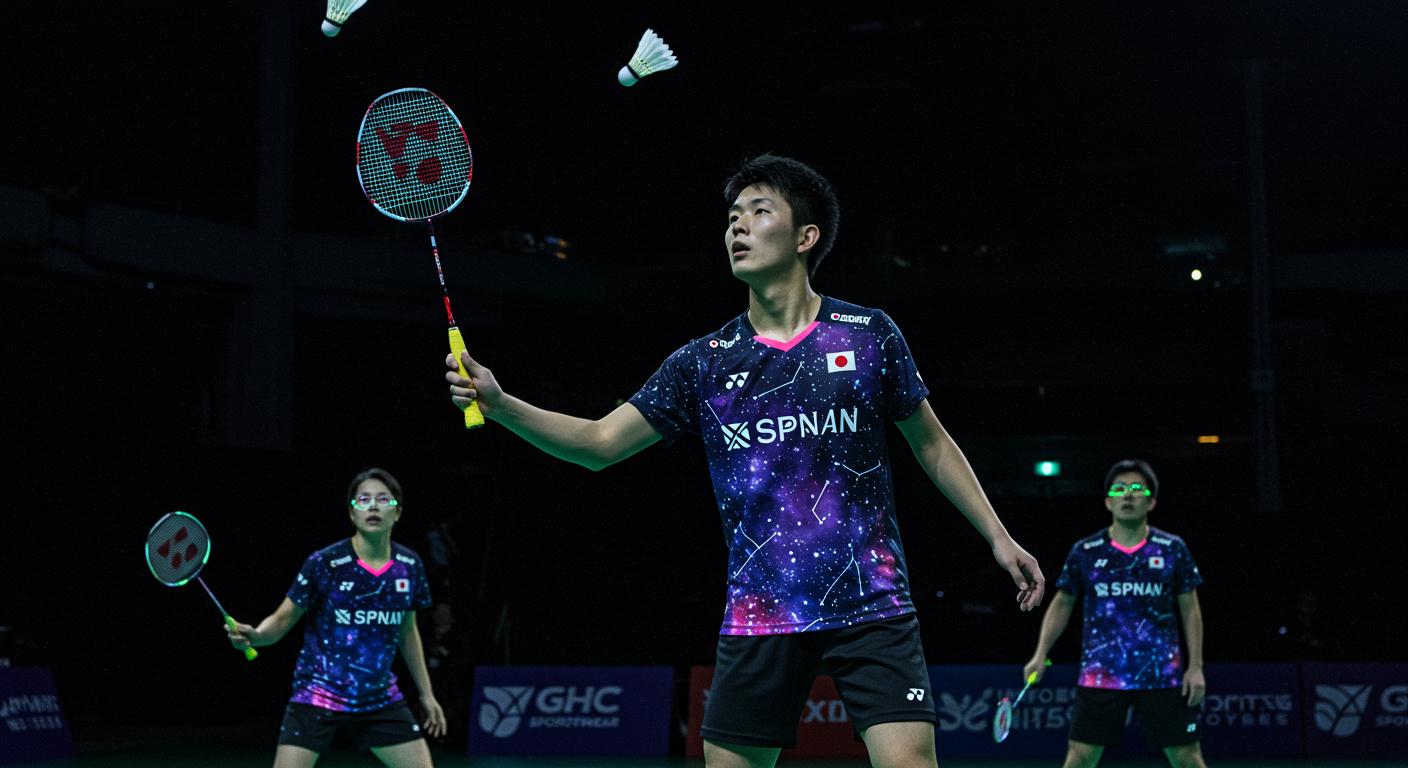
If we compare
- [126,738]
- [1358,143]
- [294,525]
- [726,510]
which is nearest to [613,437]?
[726,510]

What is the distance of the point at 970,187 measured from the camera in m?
15.1

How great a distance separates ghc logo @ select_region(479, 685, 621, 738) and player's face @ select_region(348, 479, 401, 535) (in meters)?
4.92

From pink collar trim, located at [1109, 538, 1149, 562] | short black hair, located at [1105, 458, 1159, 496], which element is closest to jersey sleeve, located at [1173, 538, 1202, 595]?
pink collar trim, located at [1109, 538, 1149, 562]

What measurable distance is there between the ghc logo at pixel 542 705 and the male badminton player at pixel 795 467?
781 centimetres

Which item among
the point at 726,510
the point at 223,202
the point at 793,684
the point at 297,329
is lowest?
the point at 793,684

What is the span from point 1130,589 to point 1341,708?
15.8 ft

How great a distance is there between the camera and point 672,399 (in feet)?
10.9

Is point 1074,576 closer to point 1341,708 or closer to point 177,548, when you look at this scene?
point 177,548

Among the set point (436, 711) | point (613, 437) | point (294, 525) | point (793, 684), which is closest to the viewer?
point (793, 684)

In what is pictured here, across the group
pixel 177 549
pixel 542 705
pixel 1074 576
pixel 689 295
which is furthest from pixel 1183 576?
pixel 689 295

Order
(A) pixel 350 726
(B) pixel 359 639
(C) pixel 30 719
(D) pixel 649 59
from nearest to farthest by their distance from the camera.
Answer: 1. (D) pixel 649 59
2. (A) pixel 350 726
3. (B) pixel 359 639
4. (C) pixel 30 719

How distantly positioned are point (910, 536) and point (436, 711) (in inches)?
359

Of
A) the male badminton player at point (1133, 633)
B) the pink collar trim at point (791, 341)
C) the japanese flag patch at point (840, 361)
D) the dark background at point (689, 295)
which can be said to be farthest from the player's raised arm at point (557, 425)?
the dark background at point (689, 295)

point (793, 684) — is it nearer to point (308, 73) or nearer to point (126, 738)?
point (126, 738)
